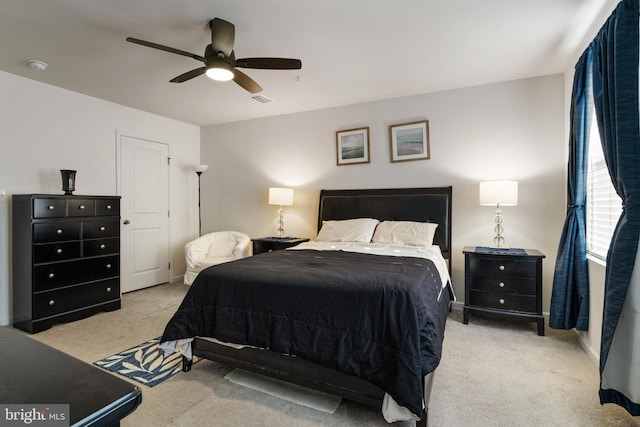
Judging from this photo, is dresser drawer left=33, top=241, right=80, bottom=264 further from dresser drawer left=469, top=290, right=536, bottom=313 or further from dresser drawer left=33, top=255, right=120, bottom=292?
dresser drawer left=469, top=290, right=536, bottom=313

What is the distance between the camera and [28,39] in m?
2.71

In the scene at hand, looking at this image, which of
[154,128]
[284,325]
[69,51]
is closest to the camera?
[284,325]

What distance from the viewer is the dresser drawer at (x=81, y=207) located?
11.5 feet

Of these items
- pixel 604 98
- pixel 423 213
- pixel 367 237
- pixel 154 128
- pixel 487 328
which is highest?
pixel 154 128

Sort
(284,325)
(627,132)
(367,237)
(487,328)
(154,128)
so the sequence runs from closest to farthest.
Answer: (627,132) < (284,325) < (487,328) < (367,237) < (154,128)

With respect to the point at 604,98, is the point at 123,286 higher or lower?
lower

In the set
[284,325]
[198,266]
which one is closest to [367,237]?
[284,325]

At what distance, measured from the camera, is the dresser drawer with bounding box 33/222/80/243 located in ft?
10.6

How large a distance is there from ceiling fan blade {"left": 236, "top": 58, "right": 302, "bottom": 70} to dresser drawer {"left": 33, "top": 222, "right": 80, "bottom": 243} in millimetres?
2593

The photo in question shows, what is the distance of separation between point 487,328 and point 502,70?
266 centimetres

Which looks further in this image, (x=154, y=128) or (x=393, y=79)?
(x=154, y=128)

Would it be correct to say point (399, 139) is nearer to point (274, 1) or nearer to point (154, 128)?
point (274, 1)

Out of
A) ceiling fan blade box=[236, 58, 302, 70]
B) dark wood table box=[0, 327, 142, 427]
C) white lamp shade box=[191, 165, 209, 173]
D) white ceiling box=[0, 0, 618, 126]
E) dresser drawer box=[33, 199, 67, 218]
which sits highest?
white ceiling box=[0, 0, 618, 126]

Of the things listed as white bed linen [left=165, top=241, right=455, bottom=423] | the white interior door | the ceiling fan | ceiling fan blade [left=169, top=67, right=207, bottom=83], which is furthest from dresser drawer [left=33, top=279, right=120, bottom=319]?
the ceiling fan
